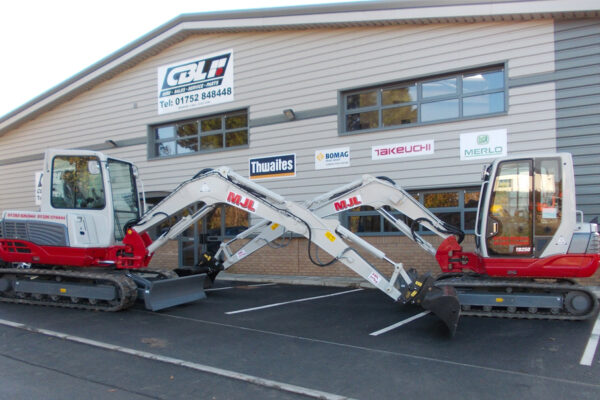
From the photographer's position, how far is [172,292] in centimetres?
828

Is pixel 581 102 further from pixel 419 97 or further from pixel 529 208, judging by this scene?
pixel 529 208

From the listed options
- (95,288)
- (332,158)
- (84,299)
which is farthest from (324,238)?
(332,158)

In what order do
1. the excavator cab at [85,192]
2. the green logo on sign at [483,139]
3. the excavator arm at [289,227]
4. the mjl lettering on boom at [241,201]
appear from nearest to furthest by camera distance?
the excavator arm at [289,227]
the mjl lettering on boom at [241,201]
the excavator cab at [85,192]
the green logo on sign at [483,139]

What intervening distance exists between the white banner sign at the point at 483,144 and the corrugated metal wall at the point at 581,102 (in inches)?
49.6

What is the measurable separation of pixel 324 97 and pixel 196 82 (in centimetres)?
511

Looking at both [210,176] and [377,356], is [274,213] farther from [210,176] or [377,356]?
[377,356]

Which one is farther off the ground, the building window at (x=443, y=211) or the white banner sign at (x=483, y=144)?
the white banner sign at (x=483, y=144)

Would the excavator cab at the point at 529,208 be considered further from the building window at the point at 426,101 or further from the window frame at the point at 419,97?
the building window at the point at 426,101

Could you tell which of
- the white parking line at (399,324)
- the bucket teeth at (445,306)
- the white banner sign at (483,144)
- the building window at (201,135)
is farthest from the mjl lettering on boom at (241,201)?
the building window at (201,135)

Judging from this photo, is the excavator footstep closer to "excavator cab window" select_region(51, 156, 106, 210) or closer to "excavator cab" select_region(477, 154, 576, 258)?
"excavator cab" select_region(477, 154, 576, 258)

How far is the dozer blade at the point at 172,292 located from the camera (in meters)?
7.80

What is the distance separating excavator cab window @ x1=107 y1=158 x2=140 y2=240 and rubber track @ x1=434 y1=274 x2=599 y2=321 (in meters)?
6.17

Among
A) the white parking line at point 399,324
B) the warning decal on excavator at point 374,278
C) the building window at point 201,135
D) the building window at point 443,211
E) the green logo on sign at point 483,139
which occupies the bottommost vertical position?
the white parking line at point 399,324

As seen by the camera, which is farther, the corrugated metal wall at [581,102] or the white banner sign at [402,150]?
the white banner sign at [402,150]
